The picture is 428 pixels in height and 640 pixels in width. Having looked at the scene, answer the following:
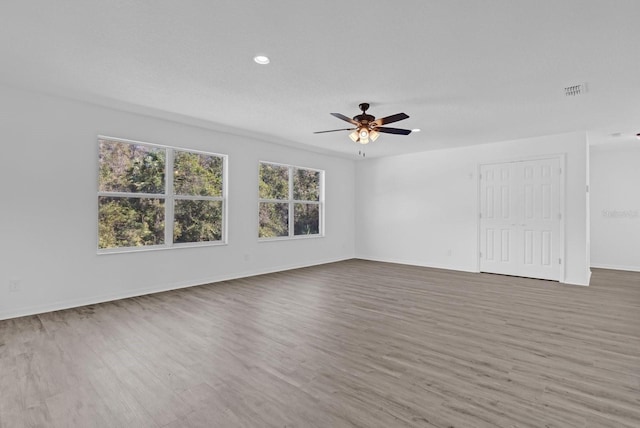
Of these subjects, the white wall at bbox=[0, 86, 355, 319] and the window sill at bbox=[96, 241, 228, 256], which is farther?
the window sill at bbox=[96, 241, 228, 256]

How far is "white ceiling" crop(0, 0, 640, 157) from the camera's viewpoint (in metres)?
2.24

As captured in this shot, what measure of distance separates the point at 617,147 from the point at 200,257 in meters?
8.41

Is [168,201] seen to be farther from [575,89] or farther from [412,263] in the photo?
[575,89]

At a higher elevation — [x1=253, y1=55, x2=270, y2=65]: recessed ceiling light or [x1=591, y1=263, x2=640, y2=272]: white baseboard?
[x1=253, y1=55, x2=270, y2=65]: recessed ceiling light

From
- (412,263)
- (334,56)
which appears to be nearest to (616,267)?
(412,263)

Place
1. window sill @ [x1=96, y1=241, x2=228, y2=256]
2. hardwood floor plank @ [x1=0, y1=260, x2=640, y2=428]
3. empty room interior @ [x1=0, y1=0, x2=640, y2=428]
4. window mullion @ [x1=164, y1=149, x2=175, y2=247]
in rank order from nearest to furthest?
hardwood floor plank @ [x1=0, y1=260, x2=640, y2=428]
empty room interior @ [x1=0, y1=0, x2=640, y2=428]
window sill @ [x1=96, y1=241, x2=228, y2=256]
window mullion @ [x1=164, y1=149, x2=175, y2=247]

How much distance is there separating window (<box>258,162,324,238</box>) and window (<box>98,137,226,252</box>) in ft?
3.13

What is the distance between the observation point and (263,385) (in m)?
2.18

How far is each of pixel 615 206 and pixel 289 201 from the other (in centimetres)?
691

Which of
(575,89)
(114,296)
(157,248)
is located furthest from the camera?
(157,248)

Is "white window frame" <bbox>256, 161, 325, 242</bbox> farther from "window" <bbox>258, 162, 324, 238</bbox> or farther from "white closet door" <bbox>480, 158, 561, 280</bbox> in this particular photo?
"white closet door" <bbox>480, 158, 561, 280</bbox>

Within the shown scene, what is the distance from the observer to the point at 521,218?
19.4 feet

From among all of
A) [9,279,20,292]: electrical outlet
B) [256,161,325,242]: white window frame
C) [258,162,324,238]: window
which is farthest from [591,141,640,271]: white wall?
[9,279,20,292]: electrical outlet

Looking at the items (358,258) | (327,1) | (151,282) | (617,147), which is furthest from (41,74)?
(617,147)
